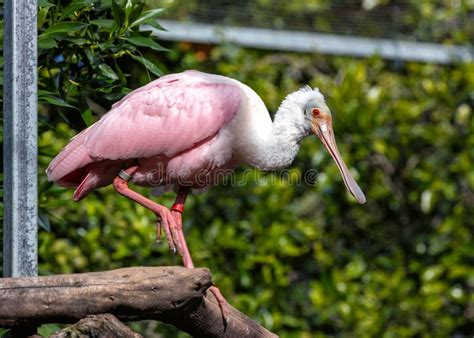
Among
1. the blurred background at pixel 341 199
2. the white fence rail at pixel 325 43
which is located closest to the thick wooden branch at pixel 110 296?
the blurred background at pixel 341 199

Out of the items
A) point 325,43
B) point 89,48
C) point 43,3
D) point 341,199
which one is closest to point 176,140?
point 89,48

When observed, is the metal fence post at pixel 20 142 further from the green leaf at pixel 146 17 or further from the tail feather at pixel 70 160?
the green leaf at pixel 146 17

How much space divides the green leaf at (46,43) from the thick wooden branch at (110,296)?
102 centimetres

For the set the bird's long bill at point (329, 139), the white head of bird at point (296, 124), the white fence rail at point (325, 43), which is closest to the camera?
the white head of bird at point (296, 124)

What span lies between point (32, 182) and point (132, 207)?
305 cm

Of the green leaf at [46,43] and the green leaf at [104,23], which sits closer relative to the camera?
the green leaf at [46,43]

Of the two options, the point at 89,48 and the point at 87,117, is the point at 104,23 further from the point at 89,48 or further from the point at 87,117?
the point at 87,117

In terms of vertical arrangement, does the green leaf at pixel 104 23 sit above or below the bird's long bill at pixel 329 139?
above

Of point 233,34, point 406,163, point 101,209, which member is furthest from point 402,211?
point 101,209

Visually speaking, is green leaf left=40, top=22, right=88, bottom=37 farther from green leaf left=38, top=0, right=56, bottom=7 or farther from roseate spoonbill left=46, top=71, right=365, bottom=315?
roseate spoonbill left=46, top=71, right=365, bottom=315

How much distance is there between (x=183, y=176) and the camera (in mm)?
4113

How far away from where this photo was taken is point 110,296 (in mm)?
3170

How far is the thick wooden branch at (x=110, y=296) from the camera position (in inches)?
119

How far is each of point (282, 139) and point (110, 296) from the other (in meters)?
1.30
